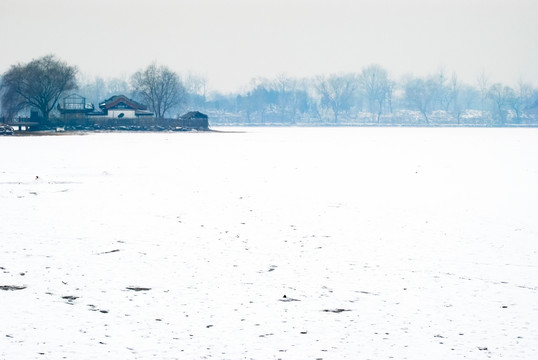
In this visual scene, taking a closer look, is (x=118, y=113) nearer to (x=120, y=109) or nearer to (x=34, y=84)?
(x=120, y=109)

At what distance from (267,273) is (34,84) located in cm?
10885

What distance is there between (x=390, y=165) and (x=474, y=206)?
17.1 metres

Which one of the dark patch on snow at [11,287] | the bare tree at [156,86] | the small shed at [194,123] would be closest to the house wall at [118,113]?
the bare tree at [156,86]

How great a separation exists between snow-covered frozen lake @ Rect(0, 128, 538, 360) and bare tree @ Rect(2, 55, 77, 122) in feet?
309

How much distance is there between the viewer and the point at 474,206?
67.4ft

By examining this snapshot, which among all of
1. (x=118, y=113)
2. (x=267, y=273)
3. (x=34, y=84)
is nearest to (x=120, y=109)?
(x=118, y=113)

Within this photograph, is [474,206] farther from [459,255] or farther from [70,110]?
[70,110]

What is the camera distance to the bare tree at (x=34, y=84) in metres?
111

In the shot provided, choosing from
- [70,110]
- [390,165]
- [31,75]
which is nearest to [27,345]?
[390,165]

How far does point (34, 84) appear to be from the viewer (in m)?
112

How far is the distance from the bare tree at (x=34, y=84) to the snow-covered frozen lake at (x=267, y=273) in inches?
3709

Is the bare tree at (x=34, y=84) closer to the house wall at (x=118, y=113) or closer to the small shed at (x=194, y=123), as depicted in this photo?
the house wall at (x=118, y=113)

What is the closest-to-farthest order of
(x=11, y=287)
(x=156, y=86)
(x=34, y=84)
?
(x=11, y=287) < (x=34, y=84) < (x=156, y=86)

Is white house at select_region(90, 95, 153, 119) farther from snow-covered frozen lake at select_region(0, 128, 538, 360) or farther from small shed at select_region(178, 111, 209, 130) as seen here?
snow-covered frozen lake at select_region(0, 128, 538, 360)
